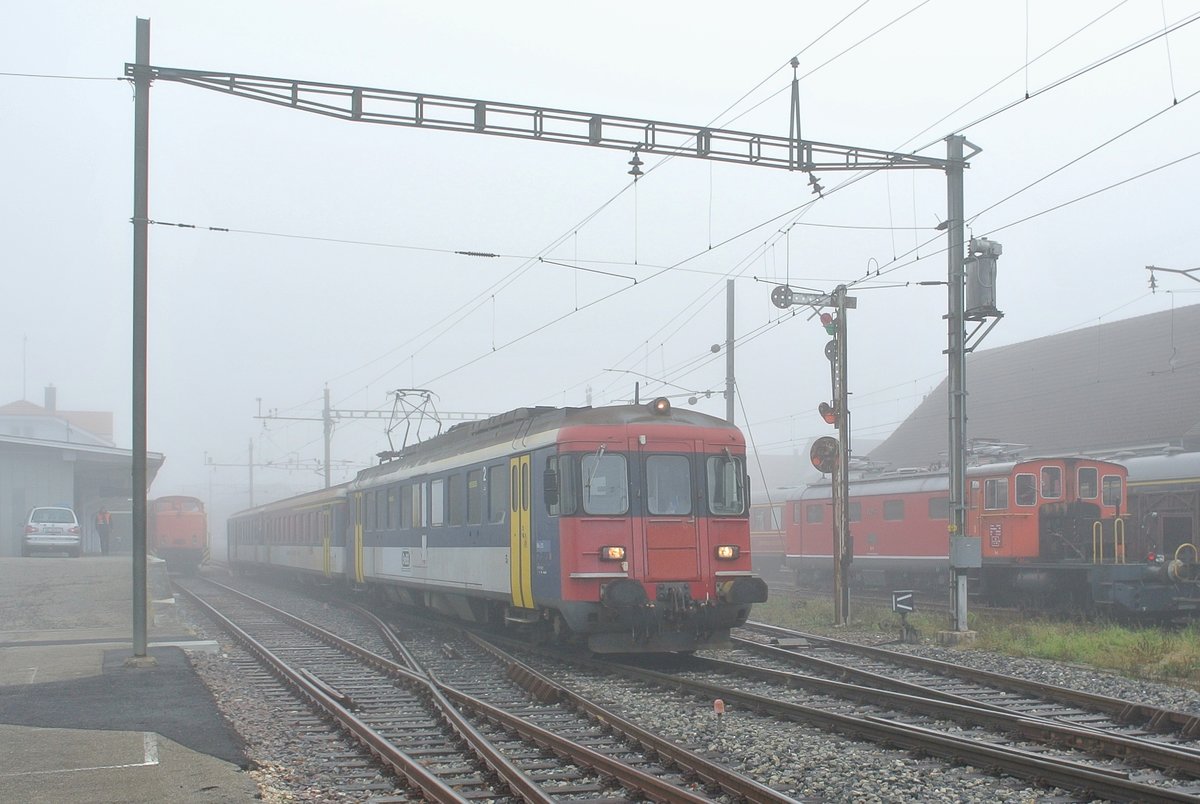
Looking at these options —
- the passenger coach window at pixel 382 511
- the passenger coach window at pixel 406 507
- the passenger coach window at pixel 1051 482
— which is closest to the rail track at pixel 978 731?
the passenger coach window at pixel 406 507

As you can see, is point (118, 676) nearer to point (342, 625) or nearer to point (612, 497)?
point (612, 497)

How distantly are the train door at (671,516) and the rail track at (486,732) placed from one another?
→ 2020 millimetres

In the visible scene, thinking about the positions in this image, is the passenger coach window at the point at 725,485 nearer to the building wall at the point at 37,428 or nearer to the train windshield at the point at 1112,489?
the train windshield at the point at 1112,489

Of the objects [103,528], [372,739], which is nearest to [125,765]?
[372,739]

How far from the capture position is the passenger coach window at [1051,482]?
2122cm

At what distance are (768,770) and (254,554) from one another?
122ft

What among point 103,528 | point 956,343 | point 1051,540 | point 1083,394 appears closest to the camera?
point 956,343

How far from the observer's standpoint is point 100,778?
24.4 ft

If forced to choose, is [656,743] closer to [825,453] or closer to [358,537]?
[825,453]

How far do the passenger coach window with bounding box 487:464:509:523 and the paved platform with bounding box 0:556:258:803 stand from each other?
406cm

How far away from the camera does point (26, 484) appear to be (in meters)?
37.3

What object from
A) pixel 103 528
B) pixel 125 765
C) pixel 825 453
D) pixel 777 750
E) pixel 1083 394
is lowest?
pixel 777 750

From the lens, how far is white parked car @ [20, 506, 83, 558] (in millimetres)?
32375

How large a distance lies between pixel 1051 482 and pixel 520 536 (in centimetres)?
1151
